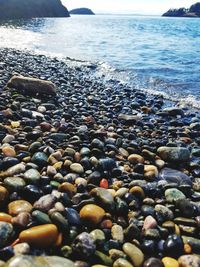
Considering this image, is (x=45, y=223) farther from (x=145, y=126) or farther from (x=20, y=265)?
(x=145, y=126)

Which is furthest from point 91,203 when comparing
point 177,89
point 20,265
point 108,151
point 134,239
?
point 177,89

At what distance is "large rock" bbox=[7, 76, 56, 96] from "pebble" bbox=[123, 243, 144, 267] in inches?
271

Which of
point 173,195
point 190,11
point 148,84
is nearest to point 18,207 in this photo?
point 173,195

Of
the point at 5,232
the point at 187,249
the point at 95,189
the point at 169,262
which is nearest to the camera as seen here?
the point at 5,232

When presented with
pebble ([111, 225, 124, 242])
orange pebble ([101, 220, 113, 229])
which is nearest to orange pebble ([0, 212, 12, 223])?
orange pebble ([101, 220, 113, 229])

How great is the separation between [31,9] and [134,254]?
119 m

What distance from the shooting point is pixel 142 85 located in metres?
14.6

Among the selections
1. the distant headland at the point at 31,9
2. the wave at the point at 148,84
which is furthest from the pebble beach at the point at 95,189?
the distant headland at the point at 31,9

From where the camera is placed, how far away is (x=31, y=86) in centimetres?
981

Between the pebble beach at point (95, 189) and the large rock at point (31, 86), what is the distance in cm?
118

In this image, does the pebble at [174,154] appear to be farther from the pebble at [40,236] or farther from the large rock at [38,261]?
the large rock at [38,261]

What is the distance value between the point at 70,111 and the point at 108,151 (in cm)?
255

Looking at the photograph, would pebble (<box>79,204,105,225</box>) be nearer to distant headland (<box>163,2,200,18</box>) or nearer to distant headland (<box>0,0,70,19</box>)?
distant headland (<box>0,0,70,19</box>)

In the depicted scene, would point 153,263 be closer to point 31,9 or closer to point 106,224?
point 106,224
